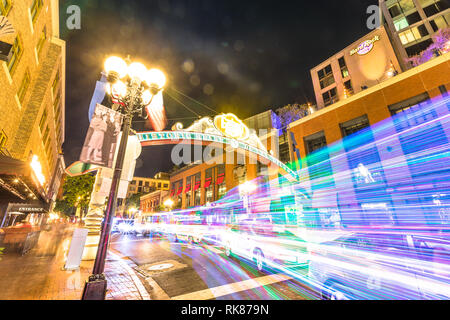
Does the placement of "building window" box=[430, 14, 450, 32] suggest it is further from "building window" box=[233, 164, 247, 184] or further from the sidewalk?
the sidewalk

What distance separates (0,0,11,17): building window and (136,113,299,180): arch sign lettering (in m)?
7.58

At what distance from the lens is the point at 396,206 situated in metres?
14.6

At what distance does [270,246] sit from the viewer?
7316 millimetres

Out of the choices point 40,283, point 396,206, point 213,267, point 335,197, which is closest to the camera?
point 40,283

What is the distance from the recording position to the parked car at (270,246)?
7.00 m

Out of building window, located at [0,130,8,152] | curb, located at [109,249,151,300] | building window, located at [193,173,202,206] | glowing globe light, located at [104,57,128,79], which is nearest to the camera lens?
curb, located at [109,249,151,300]

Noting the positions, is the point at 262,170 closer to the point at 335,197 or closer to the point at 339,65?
the point at 335,197

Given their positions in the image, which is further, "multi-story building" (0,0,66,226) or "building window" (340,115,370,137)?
"building window" (340,115,370,137)

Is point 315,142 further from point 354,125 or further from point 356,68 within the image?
point 356,68

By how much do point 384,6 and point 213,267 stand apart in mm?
45478

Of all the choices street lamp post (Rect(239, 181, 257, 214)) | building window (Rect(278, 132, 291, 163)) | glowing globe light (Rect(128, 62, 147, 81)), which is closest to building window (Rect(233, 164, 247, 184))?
street lamp post (Rect(239, 181, 257, 214))

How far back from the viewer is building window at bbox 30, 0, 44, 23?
11115 millimetres

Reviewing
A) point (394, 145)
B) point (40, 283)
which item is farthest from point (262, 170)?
point (40, 283)

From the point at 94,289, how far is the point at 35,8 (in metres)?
16.7
